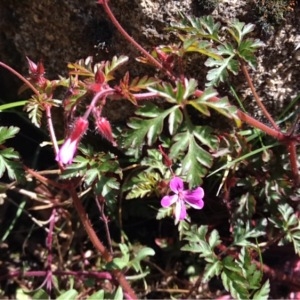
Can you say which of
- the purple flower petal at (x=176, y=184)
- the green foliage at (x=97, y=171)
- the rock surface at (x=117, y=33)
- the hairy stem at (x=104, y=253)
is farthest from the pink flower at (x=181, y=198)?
the rock surface at (x=117, y=33)

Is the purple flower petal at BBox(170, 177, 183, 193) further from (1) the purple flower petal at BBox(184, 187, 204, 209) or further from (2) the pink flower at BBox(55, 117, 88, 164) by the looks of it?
(2) the pink flower at BBox(55, 117, 88, 164)

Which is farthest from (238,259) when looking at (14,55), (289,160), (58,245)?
(14,55)

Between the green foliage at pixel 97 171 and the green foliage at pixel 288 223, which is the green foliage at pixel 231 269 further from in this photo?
the green foliage at pixel 97 171

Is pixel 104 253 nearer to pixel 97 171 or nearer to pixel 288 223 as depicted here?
pixel 97 171

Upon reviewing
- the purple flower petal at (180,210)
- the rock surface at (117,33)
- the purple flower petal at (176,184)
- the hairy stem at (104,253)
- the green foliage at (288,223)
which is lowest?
the hairy stem at (104,253)

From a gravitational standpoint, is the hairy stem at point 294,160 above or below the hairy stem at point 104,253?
above

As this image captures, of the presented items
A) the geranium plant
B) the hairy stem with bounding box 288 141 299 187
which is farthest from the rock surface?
the hairy stem with bounding box 288 141 299 187
